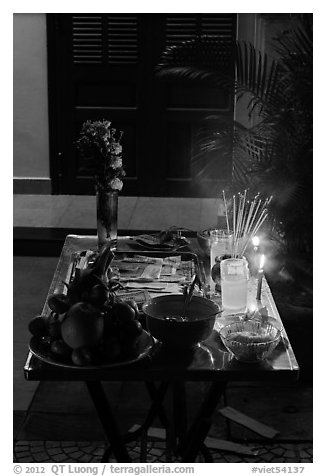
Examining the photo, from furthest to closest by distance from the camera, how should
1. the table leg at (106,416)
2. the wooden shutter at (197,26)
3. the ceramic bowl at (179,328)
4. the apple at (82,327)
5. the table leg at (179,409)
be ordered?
the wooden shutter at (197,26) < the table leg at (179,409) < the table leg at (106,416) < the ceramic bowl at (179,328) < the apple at (82,327)

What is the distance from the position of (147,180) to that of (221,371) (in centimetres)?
489

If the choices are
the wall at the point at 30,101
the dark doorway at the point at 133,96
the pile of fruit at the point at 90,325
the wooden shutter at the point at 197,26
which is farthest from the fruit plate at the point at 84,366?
the wall at the point at 30,101

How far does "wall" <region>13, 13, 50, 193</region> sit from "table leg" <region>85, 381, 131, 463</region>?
469cm

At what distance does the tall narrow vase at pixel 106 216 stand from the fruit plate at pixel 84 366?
0.99m

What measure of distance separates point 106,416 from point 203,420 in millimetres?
285

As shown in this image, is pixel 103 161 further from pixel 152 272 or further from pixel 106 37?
pixel 106 37

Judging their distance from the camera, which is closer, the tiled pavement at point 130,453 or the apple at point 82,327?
the apple at point 82,327

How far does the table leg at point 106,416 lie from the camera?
2.47 m

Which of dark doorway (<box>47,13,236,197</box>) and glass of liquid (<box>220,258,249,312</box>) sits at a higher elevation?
dark doorway (<box>47,13,236,197</box>)

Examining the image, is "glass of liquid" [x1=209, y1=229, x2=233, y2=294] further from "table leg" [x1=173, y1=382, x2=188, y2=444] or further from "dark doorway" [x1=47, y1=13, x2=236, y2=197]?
"dark doorway" [x1=47, y1=13, x2=236, y2=197]

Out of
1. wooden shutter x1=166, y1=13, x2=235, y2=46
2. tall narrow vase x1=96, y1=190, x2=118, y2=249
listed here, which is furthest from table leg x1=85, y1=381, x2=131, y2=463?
wooden shutter x1=166, y1=13, x2=235, y2=46

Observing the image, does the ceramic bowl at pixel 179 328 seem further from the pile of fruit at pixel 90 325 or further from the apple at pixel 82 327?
the apple at pixel 82 327

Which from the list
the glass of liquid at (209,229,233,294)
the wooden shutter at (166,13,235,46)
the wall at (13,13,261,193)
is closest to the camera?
the glass of liquid at (209,229,233,294)

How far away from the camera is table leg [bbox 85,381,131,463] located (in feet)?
8.09
